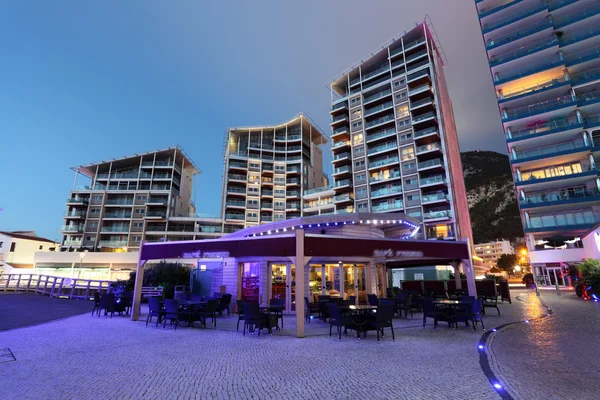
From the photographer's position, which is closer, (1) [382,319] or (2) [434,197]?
(1) [382,319]

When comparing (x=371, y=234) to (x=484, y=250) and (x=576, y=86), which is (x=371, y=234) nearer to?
(x=576, y=86)

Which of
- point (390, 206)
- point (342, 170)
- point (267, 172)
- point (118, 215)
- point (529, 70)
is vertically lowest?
point (390, 206)

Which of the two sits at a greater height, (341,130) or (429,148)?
(341,130)

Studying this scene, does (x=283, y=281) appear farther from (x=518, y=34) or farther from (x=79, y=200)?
(x=79, y=200)

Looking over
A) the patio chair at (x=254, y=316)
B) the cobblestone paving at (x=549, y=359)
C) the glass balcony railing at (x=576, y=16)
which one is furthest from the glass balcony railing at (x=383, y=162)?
the patio chair at (x=254, y=316)

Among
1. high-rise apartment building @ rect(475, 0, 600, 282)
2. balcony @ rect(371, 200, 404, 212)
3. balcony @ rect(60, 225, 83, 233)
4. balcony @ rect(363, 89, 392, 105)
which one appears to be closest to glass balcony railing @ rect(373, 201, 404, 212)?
balcony @ rect(371, 200, 404, 212)

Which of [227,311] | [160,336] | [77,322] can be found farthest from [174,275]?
[160,336]

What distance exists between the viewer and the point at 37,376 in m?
5.42

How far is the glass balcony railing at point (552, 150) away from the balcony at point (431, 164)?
836cm

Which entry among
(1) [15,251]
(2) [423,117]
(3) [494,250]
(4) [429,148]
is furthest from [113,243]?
(3) [494,250]

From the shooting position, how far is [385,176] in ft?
152

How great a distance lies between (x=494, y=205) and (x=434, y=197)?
13822 cm

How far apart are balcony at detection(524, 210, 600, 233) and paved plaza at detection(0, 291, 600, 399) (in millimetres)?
28577

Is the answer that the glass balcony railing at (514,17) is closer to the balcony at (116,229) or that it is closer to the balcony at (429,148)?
the balcony at (429,148)
